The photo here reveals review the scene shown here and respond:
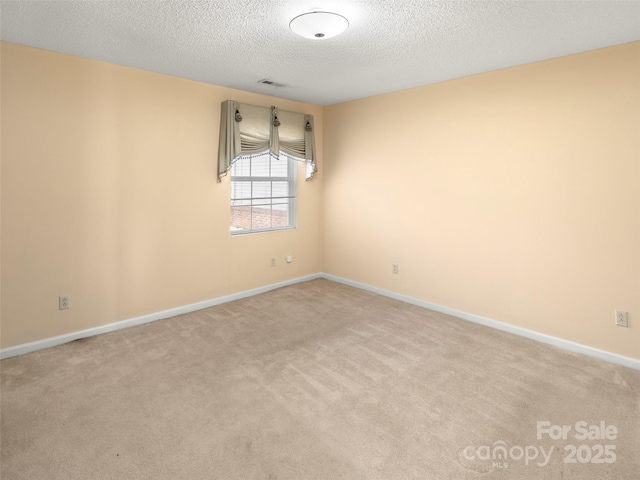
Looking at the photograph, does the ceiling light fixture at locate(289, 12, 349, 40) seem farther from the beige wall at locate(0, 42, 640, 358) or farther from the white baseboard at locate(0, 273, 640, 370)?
the white baseboard at locate(0, 273, 640, 370)

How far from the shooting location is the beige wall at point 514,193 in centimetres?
287

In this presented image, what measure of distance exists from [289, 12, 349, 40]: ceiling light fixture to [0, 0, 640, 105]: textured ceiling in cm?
6

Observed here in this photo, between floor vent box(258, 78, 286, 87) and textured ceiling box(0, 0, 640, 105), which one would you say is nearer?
textured ceiling box(0, 0, 640, 105)

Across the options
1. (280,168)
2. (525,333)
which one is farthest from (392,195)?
(525,333)

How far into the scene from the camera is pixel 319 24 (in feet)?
7.52

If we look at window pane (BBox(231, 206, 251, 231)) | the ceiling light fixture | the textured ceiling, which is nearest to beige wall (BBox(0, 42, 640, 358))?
window pane (BBox(231, 206, 251, 231))

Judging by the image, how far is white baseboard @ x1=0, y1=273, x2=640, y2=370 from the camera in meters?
2.96

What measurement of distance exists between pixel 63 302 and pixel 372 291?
324 cm

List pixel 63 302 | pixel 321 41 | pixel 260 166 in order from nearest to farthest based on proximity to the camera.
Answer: pixel 321 41, pixel 63 302, pixel 260 166

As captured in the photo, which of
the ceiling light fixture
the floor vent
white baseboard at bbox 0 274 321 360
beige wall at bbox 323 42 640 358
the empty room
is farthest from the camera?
the floor vent

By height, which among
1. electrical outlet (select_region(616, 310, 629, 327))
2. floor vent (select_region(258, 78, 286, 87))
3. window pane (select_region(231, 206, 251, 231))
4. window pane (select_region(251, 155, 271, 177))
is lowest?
electrical outlet (select_region(616, 310, 629, 327))

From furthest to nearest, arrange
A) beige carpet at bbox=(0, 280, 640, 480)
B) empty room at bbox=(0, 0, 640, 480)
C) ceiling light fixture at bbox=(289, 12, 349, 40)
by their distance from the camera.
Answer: ceiling light fixture at bbox=(289, 12, 349, 40) < empty room at bbox=(0, 0, 640, 480) < beige carpet at bbox=(0, 280, 640, 480)

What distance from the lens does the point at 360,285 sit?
4.90 m

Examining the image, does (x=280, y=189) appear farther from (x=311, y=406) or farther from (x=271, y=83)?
(x=311, y=406)
